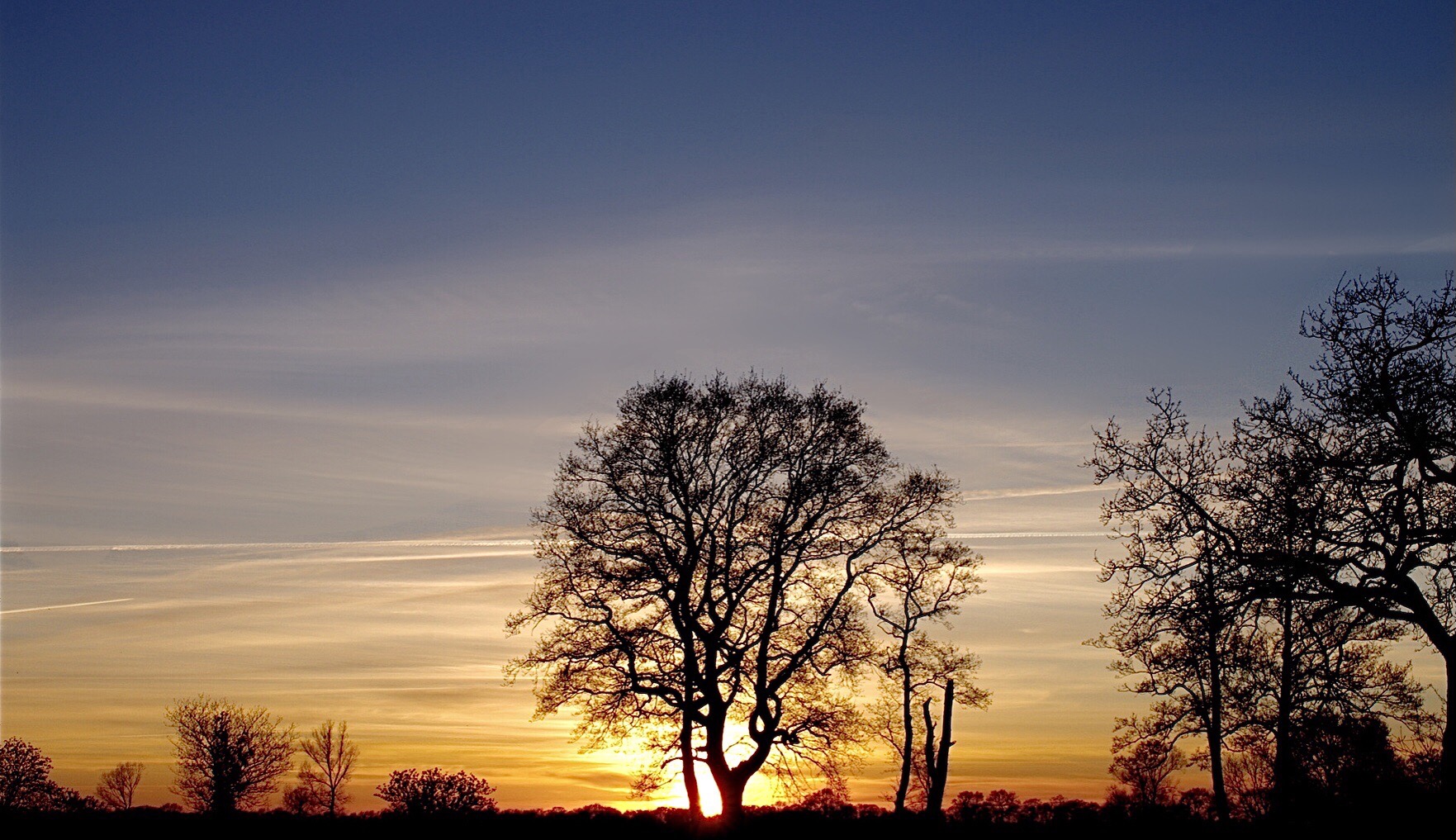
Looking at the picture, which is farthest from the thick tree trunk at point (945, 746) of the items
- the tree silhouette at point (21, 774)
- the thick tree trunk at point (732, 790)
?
the tree silhouette at point (21, 774)

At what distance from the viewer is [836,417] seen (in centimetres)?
2828

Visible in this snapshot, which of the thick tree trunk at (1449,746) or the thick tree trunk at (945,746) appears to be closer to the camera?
the thick tree trunk at (1449,746)

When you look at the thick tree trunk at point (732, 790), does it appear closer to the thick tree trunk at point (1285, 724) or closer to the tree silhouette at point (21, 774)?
the thick tree trunk at point (1285, 724)

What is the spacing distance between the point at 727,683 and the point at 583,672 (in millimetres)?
3500

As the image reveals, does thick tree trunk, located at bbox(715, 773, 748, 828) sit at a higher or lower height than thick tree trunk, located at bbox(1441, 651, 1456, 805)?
lower

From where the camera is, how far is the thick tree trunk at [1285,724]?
19172 millimetres

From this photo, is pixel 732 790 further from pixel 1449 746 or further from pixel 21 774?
pixel 21 774

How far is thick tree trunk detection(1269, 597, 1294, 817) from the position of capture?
1917 cm

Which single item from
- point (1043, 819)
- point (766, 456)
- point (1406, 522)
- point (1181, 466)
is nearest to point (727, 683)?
point (766, 456)

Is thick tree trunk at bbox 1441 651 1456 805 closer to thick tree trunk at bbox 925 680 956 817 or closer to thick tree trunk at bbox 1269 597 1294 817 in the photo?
thick tree trunk at bbox 1269 597 1294 817

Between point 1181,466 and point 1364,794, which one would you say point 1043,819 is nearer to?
point 1364,794

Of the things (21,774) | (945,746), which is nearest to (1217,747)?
(945,746)

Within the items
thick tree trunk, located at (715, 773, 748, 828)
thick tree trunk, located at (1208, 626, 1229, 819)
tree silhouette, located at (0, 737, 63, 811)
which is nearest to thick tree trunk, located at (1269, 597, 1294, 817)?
thick tree trunk, located at (1208, 626, 1229, 819)

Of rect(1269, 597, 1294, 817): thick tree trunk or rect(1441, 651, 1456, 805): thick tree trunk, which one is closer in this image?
rect(1441, 651, 1456, 805): thick tree trunk
